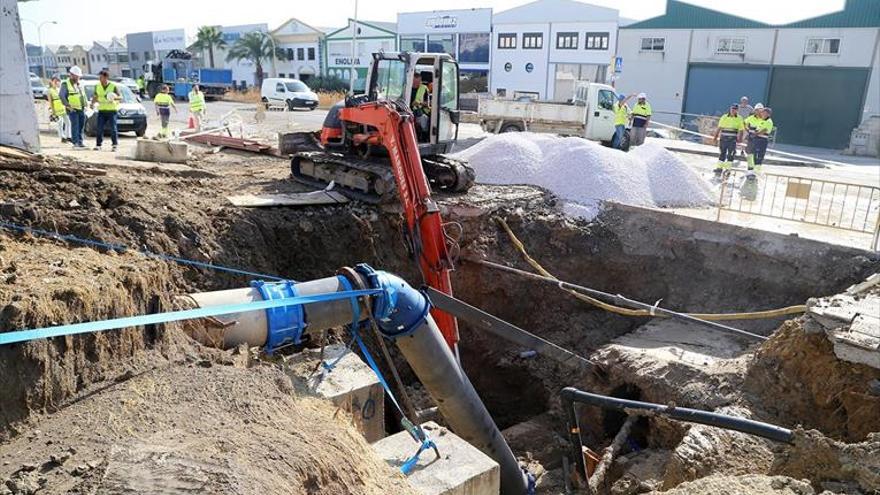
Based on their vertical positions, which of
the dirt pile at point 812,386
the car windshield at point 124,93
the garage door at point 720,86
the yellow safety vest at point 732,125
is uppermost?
the garage door at point 720,86

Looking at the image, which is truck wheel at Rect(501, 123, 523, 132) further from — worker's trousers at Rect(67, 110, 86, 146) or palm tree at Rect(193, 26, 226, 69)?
palm tree at Rect(193, 26, 226, 69)

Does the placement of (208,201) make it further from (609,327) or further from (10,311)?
(609,327)

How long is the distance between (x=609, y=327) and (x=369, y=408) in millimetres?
6470

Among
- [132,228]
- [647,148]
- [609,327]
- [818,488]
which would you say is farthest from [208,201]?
[647,148]

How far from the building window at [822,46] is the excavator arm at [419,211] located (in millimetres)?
26784

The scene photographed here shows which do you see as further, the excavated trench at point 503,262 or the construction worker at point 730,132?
the construction worker at point 730,132

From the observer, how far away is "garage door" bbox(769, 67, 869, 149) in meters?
27.4

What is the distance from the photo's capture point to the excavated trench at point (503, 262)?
205 inches

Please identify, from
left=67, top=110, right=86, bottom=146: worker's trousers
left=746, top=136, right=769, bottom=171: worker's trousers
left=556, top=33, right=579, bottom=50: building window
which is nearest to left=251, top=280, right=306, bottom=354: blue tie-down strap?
left=67, top=110, right=86, bottom=146: worker's trousers

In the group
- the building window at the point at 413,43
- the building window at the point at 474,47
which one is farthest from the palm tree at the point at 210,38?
the building window at the point at 474,47

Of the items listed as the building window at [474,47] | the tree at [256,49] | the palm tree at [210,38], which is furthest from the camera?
the palm tree at [210,38]

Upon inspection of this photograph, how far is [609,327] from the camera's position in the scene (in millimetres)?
10406

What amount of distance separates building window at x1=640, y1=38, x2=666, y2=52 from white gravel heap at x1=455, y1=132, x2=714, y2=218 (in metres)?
21.2

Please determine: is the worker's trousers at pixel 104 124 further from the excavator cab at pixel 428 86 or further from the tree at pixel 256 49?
the tree at pixel 256 49
